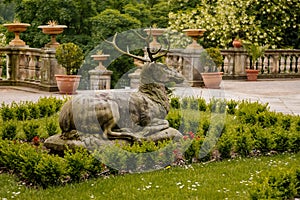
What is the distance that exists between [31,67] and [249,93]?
6660mm

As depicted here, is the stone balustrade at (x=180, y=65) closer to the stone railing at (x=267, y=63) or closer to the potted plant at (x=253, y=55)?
the stone railing at (x=267, y=63)

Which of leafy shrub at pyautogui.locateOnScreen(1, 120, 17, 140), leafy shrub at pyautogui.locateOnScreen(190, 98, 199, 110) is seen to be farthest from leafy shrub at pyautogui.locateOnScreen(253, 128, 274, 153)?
leafy shrub at pyautogui.locateOnScreen(1, 120, 17, 140)

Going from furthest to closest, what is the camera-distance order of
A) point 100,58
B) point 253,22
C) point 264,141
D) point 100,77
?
point 253,22 < point 100,58 < point 100,77 < point 264,141

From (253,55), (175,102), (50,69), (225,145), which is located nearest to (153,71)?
(225,145)

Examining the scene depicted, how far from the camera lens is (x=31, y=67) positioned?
60.6 feet

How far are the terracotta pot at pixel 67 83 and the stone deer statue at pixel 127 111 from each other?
7.15 m

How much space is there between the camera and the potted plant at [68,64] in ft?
54.9

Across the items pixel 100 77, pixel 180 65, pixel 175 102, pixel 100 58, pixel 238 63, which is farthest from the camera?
pixel 238 63

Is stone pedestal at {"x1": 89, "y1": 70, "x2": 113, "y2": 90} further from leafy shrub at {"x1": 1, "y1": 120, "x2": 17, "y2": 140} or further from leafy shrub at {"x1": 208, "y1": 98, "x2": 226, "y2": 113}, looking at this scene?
leafy shrub at {"x1": 1, "y1": 120, "x2": 17, "y2": 140}

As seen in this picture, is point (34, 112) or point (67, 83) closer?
point (34, 112)

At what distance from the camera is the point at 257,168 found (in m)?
8.72

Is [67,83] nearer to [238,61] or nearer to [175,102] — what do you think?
[175,102]

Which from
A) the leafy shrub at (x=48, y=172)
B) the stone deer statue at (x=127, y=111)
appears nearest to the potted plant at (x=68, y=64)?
the stone deer statue at (x=127, y=111)

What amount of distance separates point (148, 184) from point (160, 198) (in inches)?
25.6
